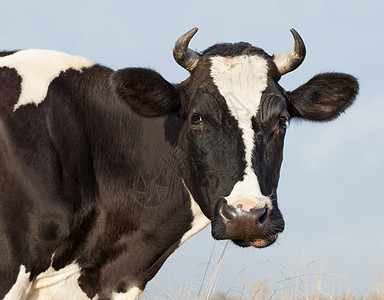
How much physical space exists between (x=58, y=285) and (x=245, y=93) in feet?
10.1

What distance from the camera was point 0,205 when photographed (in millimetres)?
6887

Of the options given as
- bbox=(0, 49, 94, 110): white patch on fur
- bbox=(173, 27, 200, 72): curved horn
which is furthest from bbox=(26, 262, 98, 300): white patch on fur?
bbox=(173, 27, 200, 72): curved horn

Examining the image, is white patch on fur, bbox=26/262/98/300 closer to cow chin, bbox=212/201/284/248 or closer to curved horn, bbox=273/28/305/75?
cow chin, bbox=212/201/284/248

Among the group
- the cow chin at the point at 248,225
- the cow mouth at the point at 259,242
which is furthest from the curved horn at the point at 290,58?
the cow mouth at the point at 259,242

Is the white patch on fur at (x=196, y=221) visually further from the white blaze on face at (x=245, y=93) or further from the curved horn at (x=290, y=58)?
the curved horn at (x=290, y=58)

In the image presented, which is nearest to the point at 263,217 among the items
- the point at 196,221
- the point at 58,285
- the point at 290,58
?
the point at 196,221

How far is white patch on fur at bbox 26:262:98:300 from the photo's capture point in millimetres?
7320

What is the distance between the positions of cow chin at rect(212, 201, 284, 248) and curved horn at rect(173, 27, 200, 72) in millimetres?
1954

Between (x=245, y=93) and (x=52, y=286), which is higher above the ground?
(x=245, y=93)

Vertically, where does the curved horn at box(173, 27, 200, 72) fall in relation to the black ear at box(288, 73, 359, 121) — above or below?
above

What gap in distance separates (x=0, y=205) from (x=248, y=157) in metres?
2.66

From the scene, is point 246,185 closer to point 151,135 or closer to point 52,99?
point 151,135

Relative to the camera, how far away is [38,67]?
774 centimetres

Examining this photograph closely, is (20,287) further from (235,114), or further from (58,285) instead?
(235,114)
